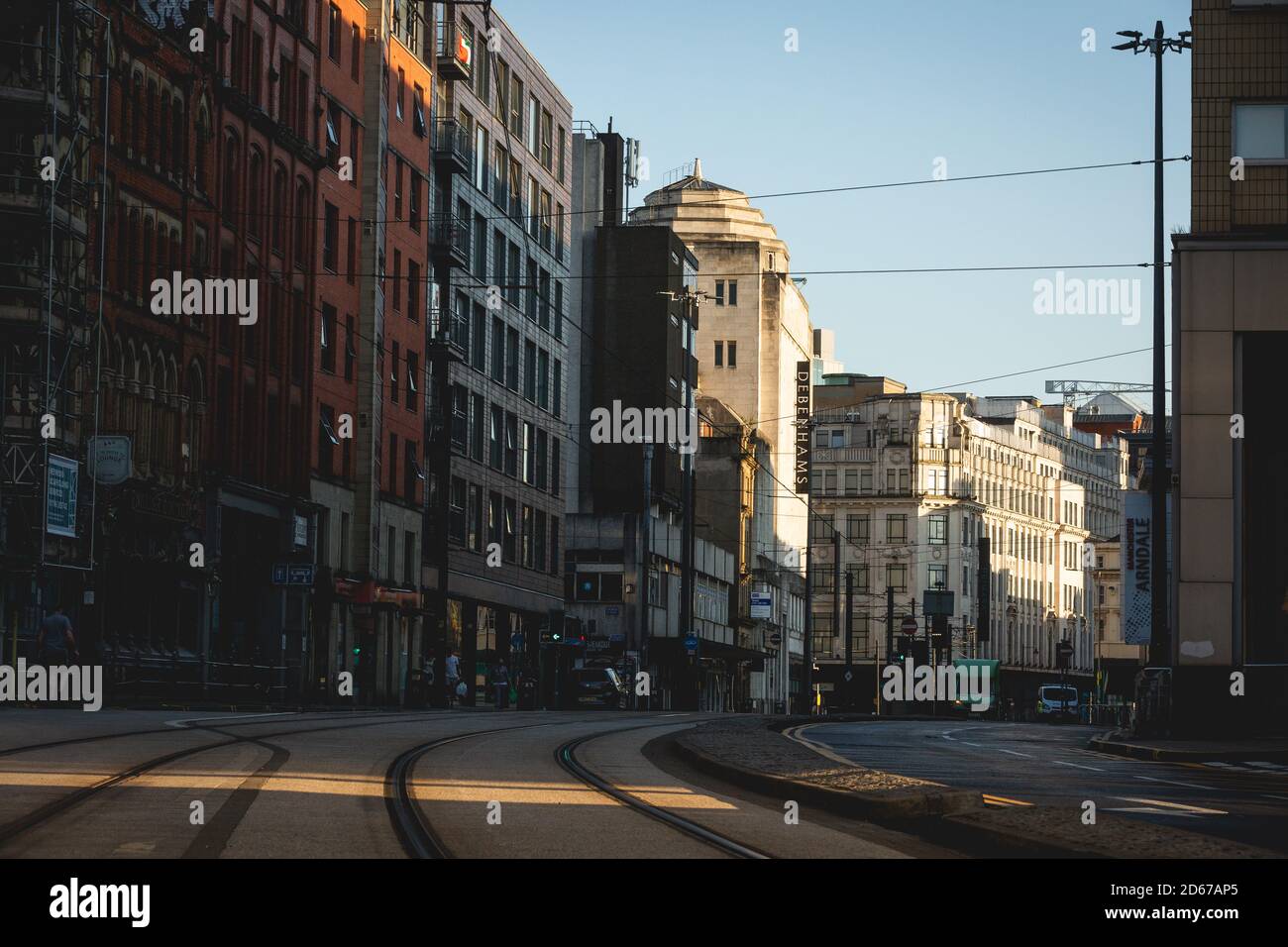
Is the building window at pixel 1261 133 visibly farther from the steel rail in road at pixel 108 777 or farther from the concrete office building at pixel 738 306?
the concrete office building at pixel 738 306

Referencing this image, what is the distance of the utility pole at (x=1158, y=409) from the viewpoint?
3781 centimetres

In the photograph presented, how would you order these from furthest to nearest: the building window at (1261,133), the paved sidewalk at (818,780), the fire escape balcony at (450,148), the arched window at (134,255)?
the fire escape balcony at (450,148), the arched window at (134,255), the building window at (1261,133), the paved sidewalk at (818,780)

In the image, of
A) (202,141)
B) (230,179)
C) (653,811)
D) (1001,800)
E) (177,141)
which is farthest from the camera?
(230,179)

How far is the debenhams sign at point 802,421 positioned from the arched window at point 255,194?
73778 mm

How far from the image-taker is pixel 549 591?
85.8 meters

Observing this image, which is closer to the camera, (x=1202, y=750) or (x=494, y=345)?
(x=1202, y=750)

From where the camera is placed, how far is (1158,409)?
1555 inches

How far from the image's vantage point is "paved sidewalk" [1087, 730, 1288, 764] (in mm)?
29672

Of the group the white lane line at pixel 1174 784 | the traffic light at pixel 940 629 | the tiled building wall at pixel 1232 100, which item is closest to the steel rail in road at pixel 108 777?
the white lane line at pixel 1174 784

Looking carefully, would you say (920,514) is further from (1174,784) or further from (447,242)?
(1174,784)

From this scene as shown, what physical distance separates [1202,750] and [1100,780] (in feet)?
24.2

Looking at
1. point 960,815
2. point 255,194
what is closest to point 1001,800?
point 960,815

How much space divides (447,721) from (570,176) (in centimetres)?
6079
